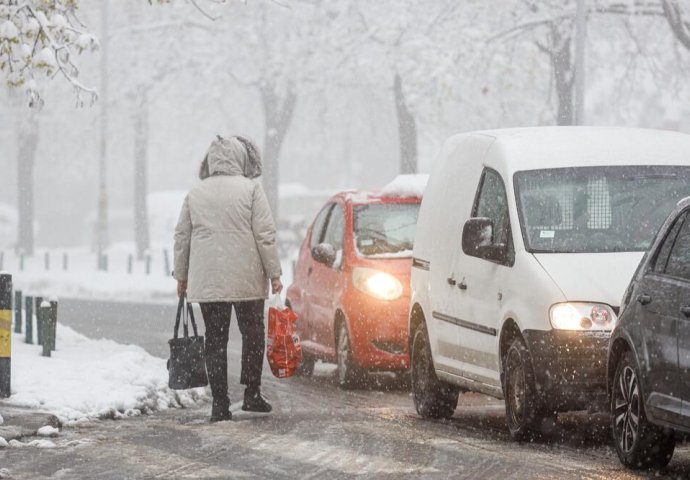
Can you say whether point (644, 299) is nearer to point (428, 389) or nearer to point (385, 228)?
point (428, 389)

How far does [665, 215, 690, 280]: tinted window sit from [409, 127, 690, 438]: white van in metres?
0.84

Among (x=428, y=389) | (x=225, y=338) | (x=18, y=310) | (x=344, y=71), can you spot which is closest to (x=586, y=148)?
(x=428, y=389)

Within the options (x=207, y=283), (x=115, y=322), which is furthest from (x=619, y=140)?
(x=115, y=322)

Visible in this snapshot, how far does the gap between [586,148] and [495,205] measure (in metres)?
0.68

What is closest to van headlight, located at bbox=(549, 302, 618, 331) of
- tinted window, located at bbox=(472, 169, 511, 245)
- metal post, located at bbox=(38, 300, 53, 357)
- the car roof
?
tinted window, located at bbox=(472, 169, 511, 245)

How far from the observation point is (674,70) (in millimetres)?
30422

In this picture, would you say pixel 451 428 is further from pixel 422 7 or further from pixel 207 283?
pixel 422 7

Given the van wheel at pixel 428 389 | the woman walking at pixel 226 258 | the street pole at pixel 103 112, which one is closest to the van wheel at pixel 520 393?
the van wheel at pixel 428 389

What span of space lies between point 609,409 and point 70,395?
13.4ft

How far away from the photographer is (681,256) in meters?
8.18

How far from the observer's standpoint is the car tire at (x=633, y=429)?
8.18m

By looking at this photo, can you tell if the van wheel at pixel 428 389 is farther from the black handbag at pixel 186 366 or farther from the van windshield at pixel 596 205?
the van windshield at pixel 596 205

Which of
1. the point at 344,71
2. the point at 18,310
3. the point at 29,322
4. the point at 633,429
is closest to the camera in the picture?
the point at 633,429

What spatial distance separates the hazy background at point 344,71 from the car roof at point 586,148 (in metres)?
15.2
